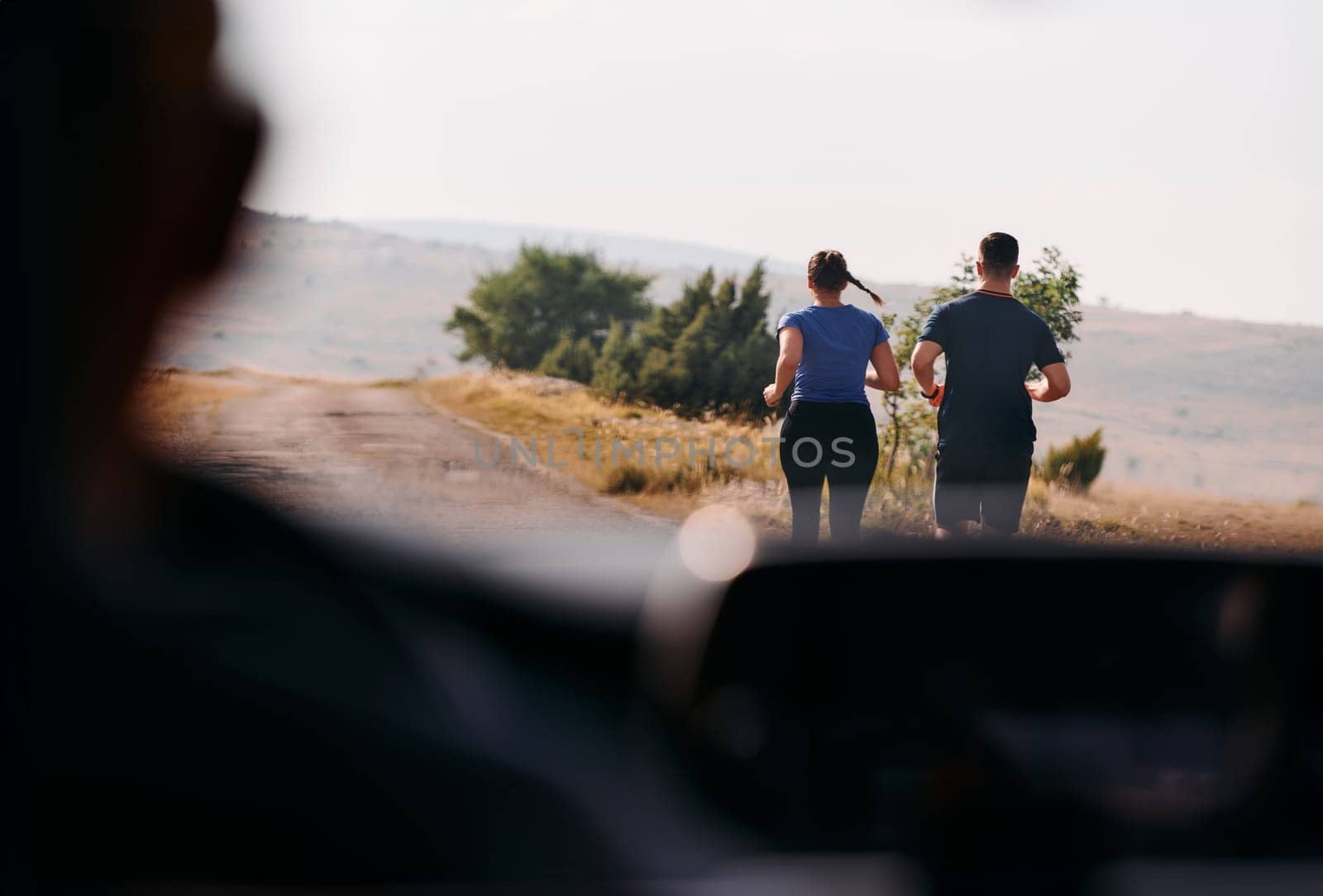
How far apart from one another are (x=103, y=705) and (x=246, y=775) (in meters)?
0.25

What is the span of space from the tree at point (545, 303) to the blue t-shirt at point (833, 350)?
5511 cm

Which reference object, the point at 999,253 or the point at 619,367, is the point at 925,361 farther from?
the point at 619,367

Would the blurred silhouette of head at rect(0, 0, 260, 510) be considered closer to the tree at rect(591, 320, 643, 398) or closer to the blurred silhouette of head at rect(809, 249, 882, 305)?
the blurred silhouette of head at rect(809, 249, 882, 305)

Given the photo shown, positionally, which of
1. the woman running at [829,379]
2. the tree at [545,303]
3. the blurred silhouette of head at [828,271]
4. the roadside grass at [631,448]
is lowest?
the roadside grass at [631,448]

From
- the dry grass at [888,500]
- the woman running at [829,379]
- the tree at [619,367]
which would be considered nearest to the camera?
the woman running at [829,379]

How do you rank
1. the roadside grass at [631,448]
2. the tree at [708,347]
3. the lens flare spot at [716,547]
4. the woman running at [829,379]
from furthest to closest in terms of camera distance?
the tree at [708,347] → the roadside grass at [631,448] → the woman running at [829,379] → the lens flare spot at [716,547]

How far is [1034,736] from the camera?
180cm

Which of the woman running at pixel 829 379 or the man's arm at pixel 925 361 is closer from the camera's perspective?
the man's arm at pixel 925 361

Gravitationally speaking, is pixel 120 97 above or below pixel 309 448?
above

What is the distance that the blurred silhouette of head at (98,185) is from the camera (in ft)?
7.55

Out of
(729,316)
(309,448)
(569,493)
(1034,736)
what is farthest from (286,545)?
(729,316)

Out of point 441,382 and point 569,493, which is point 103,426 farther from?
point 441,382

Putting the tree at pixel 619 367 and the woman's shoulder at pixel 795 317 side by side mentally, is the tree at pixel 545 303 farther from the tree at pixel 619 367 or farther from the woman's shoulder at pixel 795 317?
the woman's shoulder at pixel 795 317

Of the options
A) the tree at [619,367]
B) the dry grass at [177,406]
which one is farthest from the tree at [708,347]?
the dry grass at [177,406]
